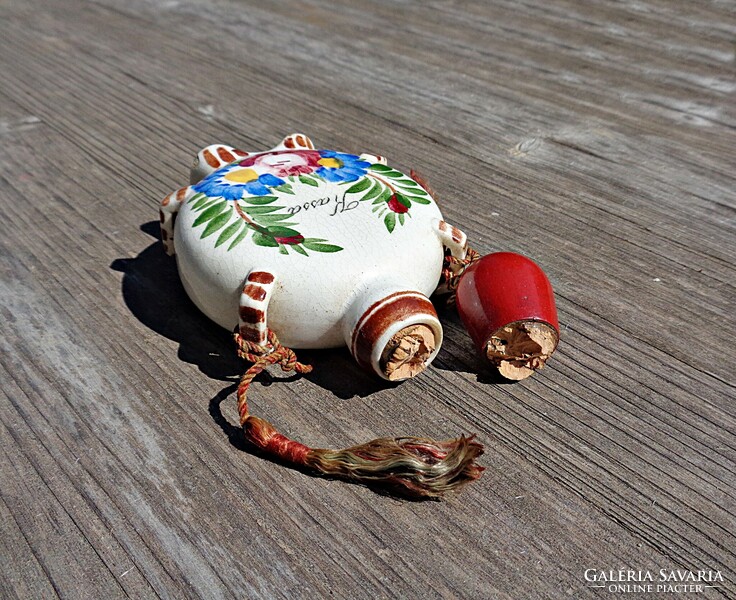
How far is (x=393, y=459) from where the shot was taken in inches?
49.3

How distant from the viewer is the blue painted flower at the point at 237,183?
1531mm

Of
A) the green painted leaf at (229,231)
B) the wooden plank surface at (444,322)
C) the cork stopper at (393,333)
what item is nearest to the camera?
the wooden plank surface at (444,322)

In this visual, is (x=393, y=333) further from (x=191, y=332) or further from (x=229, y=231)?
(x=191, y=332)

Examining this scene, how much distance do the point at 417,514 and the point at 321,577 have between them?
18 cm

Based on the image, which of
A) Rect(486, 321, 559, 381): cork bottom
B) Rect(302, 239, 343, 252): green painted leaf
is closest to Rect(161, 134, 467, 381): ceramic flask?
Rect(302, 239, 343, 252): green painted leaf

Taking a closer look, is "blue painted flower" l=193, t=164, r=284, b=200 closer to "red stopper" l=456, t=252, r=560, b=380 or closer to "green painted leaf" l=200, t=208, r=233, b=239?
"green painted leaf" l=200, t=208, r=233, b=239

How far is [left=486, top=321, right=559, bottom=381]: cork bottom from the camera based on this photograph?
4.62 feet

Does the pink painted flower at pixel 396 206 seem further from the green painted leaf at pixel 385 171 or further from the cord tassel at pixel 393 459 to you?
the cord tassel at pixel 393 459

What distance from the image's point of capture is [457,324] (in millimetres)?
1607

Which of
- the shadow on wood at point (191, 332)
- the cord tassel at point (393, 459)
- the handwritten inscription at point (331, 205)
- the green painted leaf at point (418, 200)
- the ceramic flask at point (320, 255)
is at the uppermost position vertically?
the green painted leaf at point (418, 200)

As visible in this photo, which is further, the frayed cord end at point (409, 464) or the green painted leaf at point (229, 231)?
the green painted leaf at point (229, 231)

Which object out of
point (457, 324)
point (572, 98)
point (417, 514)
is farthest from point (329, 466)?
point (572, 98)

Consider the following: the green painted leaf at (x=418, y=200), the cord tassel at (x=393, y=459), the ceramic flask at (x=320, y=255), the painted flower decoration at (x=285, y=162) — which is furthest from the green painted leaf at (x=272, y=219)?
the cord tassel at (x=393, y=459)

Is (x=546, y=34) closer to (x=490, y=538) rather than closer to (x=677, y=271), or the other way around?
(x=677, y=271)
